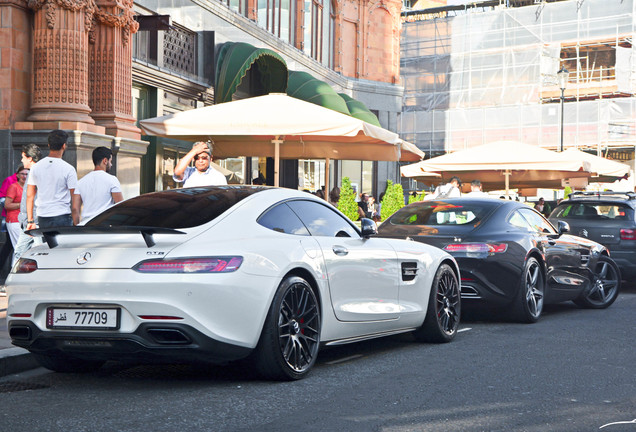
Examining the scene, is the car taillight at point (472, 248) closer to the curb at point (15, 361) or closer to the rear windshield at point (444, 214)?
the rear windshield at point (444, 214)

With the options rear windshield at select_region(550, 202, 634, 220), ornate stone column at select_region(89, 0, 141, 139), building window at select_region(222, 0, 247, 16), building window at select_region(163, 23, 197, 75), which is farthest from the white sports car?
building window at select_region(222, 0, 247, 16)

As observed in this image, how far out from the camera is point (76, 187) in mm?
8969

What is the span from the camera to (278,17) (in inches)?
1039

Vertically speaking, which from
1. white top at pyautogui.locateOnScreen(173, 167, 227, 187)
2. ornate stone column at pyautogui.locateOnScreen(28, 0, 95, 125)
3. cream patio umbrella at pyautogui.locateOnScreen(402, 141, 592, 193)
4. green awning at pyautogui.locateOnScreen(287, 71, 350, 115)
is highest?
green awning at pyautogui.locateOnScreen(287, 71, 350, 115)

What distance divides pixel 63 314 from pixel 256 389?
130cm

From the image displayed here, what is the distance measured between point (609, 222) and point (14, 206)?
9305 mm

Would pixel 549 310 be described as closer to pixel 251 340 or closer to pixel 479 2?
pixel 251 340

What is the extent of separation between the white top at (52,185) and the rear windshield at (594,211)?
30.7 ft

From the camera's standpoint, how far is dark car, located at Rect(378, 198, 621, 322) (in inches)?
374

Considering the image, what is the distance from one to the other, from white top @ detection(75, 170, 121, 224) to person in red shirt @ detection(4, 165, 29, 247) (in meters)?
2.66

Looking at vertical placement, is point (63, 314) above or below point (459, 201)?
below

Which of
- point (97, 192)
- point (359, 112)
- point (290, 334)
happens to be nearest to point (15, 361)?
point (290, 334)

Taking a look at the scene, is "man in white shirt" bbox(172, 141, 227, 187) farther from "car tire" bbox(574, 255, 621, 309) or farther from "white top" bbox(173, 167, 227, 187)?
"car tire" bbox(574, 255, 621, 309)

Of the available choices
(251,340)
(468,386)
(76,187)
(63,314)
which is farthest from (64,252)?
(76,187)
